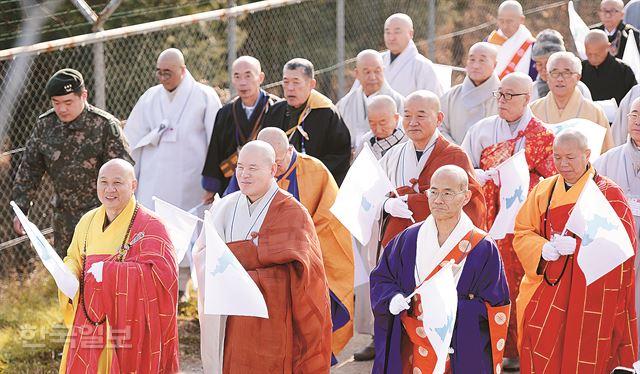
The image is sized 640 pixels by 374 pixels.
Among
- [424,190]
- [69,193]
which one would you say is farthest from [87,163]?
[424,190]

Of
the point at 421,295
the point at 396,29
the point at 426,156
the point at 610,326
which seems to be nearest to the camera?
the point at 421,295

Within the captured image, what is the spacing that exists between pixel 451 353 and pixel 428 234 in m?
0.65

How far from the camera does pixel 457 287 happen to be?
6.59 m

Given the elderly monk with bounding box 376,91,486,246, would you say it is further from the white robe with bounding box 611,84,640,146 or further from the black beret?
the black beret

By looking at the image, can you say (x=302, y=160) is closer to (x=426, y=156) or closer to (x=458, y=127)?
Result: (x=426, y=156)

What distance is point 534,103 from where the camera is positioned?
9.72 meters

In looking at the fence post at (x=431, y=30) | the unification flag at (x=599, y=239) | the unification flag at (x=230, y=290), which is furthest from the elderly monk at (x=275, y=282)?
the fence post at (x=431, y=30)

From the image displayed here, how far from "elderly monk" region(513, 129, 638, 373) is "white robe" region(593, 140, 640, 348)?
79 centimetres

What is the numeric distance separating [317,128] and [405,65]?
2178mm

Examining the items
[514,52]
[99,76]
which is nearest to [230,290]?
[99,76]

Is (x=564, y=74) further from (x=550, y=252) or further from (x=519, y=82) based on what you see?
(x=550, y=252)

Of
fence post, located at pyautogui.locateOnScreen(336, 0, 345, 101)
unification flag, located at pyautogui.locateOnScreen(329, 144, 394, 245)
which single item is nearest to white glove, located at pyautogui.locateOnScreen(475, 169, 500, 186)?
unification flag, located at pyautogui.locateOnScreen(329, 144, 394, 245)

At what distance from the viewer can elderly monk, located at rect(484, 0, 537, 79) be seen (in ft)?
39.5

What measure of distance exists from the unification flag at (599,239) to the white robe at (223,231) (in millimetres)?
1742
